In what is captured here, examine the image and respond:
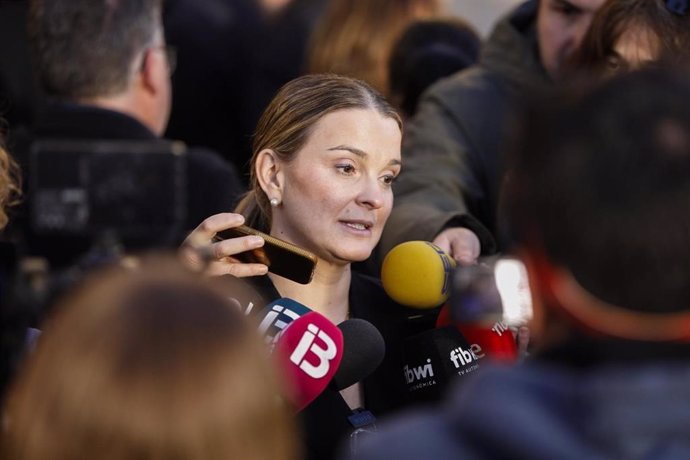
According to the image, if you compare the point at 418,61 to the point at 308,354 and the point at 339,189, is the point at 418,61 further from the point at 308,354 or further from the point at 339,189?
the point at 308,354

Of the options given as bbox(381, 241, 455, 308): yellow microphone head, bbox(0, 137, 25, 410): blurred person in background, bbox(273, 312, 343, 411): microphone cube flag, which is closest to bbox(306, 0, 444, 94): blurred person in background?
bbox(381, 241, 455, 308): yellow microphone head

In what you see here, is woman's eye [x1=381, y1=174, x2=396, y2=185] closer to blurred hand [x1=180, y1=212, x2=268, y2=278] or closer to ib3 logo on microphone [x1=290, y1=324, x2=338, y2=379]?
blurred hand [x1=180, y1=212, x2=268, y2=278]

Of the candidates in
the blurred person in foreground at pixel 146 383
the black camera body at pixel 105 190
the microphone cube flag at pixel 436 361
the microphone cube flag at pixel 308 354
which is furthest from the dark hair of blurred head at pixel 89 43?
the blurred person in foreground at pixel 146 383

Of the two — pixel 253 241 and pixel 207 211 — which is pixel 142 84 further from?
pixel 253 241

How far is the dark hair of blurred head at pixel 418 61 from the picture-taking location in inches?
190

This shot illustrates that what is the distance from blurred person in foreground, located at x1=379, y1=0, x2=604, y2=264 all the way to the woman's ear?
0.73 m

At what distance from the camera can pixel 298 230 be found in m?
3.22

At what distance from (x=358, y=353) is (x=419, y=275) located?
489 millimetres

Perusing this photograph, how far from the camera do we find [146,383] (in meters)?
1.51

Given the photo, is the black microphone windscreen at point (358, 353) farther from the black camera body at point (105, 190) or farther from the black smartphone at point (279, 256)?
the black camera body at point (105, 190)

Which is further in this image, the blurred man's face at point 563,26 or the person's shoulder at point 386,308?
the blurred man's face at point 563,26

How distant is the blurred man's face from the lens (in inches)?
167

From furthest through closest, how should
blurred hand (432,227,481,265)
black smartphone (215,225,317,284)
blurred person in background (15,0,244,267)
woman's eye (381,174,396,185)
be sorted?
blurred person in background (15,0,244,267), blurred hand (432,227,481,265), woman's eye (381,174,396,185), black smartphone (215,225,317,284)

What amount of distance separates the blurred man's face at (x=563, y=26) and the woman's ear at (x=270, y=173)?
1292mm
